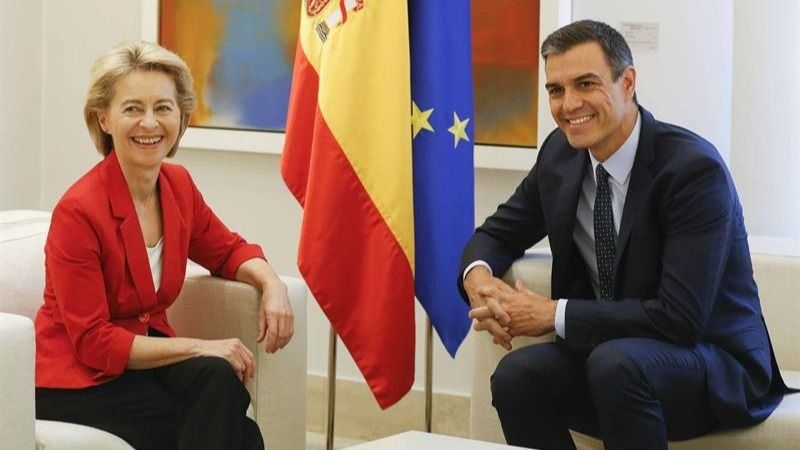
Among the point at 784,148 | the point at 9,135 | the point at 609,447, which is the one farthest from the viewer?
the point at 9,135

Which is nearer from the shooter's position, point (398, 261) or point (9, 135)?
point (398, 261)

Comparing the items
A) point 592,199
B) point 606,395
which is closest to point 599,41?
point 592,199

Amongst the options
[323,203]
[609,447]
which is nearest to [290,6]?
[323,203]

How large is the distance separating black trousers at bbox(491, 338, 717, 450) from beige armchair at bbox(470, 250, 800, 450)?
80mm

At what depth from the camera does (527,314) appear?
Answer: 311cm

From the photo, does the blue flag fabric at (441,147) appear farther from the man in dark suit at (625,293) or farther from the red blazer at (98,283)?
the red blazer at (98,283)

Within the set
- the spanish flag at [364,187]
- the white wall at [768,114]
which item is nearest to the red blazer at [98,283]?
the spanish flag at [364,187]

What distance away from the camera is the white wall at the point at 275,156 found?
163 inches

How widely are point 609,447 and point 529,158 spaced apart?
5.18ft

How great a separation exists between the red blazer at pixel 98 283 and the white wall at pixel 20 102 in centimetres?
199

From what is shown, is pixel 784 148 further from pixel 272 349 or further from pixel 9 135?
pixel 9 135

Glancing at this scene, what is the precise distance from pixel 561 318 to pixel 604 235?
242mm

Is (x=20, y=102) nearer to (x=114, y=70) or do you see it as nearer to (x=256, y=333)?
(x=114, y=70)

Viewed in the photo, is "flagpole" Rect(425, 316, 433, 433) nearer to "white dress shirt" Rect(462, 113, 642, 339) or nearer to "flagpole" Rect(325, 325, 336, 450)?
"flagpole" Rect(325, 325, 336, 450)
